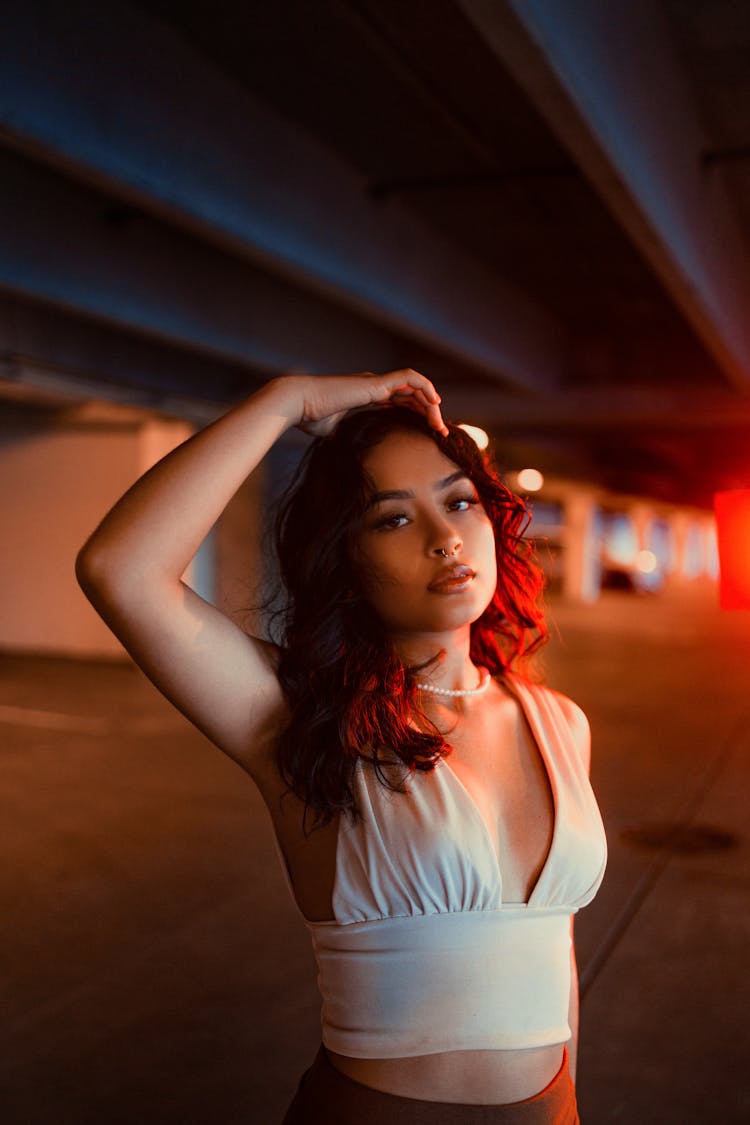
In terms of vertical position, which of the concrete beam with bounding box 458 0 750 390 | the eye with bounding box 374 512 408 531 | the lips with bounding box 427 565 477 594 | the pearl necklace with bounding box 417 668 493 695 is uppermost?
the concrete beam with bounding box 458 0 750 390

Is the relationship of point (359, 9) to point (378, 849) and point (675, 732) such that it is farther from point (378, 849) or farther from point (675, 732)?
point (675, 732)

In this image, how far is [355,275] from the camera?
7.24 m

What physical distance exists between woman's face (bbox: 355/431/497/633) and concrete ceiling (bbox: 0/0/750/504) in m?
1.00

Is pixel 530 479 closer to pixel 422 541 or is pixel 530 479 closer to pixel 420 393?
pixel 420 393

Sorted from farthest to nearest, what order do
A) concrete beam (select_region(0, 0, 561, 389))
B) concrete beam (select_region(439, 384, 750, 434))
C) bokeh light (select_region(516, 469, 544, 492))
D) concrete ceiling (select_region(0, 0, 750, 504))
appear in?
bokeh light (select_region(516, 469, 544, 492)), concrete beam (select_region(439, 384, 750, 434)), concrete ceiling (select_region(0, 0, 750, 504)), concrete beam (select_region(0, 0, 561, 389))

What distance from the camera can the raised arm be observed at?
130 cm

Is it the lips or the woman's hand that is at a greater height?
the woman's hand

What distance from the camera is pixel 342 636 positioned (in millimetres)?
1527

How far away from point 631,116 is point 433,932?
439 cm

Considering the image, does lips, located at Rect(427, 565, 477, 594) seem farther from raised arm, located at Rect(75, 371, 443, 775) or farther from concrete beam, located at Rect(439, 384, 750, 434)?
concrete beam, located at Rect(439, 384, 750, 434)

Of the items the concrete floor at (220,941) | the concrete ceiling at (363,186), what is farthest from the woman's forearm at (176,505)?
the concrete floor at (220,941)

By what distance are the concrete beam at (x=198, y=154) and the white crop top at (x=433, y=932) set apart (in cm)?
393

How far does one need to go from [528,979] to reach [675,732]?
7543 millimetres

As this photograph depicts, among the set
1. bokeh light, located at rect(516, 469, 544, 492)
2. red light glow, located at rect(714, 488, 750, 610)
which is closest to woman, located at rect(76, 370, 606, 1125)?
red light glow, located at rect(714, 488, 750, 610)
